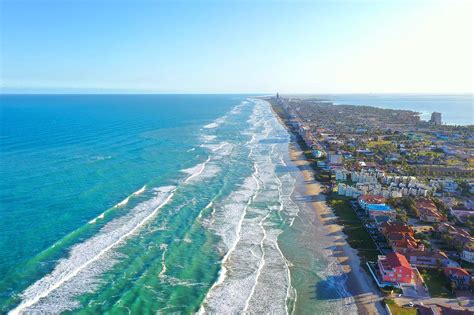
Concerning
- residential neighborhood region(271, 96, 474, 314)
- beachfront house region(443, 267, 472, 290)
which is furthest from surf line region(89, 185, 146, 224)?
beachfront house region(443, 267, 472, 290)

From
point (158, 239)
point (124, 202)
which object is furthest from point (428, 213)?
point (124, 202)

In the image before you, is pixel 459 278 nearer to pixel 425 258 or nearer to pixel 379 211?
pixel 425 258

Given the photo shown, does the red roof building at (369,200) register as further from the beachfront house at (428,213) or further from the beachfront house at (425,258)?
the beachfront house at (425,258)

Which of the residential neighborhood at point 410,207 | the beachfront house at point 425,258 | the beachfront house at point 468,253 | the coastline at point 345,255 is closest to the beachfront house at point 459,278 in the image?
the residential neighborhood at point 410,207

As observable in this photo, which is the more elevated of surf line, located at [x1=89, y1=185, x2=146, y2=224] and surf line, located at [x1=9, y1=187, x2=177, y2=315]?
surf line, located at [x1=89, y1=185, x2=146, y2=224]

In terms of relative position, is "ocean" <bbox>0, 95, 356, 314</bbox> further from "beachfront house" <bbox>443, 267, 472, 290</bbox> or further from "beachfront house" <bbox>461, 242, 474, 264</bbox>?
"beachfront house" <bbox>461, 242, 474, 264</bbox>

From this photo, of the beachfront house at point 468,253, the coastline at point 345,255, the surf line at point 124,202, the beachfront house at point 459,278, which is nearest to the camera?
the coastline at point 345,255

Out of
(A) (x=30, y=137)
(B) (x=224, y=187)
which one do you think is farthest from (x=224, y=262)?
(A) (x=30, y=137)
